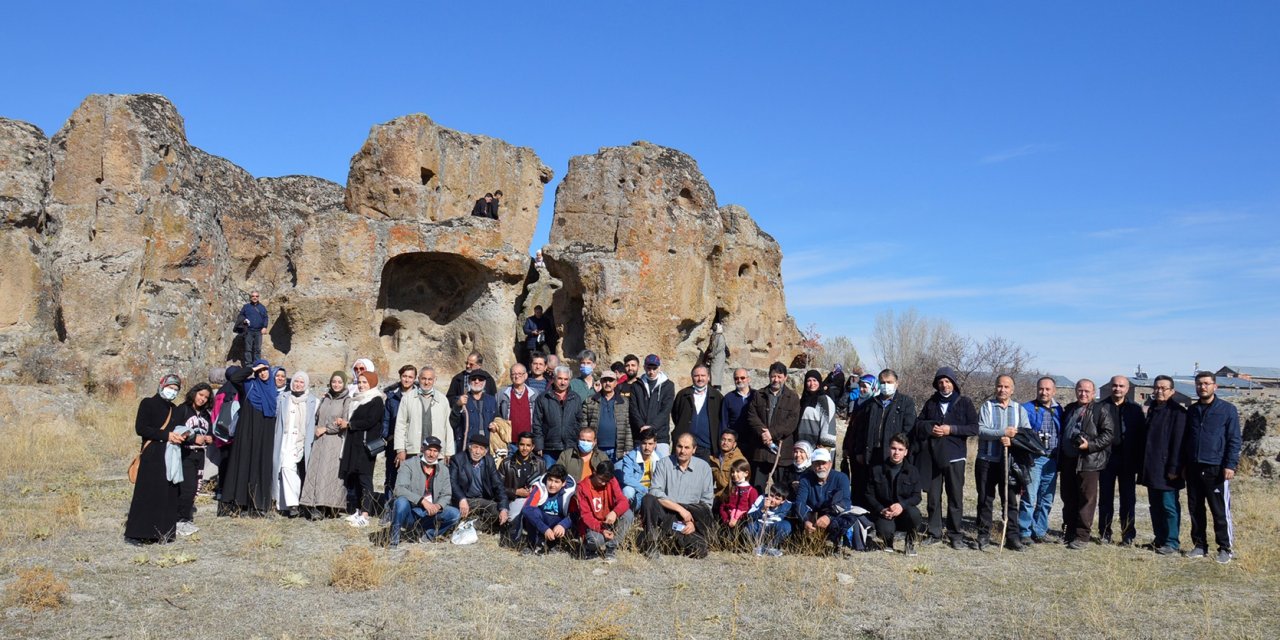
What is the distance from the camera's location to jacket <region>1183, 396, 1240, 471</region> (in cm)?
764

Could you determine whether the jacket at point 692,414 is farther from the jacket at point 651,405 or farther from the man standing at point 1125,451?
the man standing at point 1125,451

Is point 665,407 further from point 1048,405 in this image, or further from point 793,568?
point 1048,405

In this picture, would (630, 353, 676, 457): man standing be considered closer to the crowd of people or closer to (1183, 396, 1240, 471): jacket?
the crowd of people

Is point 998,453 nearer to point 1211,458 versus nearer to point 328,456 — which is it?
point 1211,458

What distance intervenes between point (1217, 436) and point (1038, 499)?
1491mm

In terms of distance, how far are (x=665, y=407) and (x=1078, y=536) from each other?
376 cm

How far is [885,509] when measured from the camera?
760cm

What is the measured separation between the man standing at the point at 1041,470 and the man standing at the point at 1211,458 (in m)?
1.04

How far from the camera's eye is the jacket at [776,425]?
8.35 metres

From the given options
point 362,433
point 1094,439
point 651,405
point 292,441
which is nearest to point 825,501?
point 651,405

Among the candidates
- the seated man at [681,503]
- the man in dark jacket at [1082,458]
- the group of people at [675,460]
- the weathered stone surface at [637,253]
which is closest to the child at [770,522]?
the group of people at [675,460]

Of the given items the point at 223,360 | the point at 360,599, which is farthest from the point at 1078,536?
the point at 223,360

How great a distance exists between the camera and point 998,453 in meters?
8.13

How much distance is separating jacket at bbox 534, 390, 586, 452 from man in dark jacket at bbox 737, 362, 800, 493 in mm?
1585
